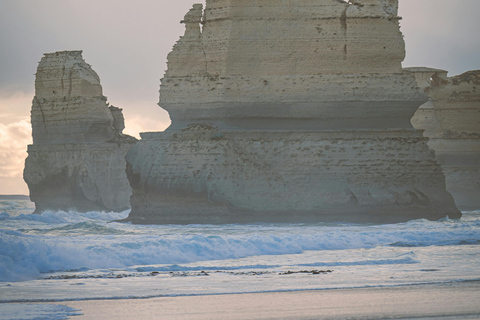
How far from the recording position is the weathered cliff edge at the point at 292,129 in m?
30.6

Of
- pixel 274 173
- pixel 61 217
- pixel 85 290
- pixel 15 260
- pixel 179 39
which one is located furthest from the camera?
pixel 61 217

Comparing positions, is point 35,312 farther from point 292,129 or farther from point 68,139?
point 68,139

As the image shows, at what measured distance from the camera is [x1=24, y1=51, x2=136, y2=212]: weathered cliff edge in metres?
47.2

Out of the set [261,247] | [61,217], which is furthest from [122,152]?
[261,247]

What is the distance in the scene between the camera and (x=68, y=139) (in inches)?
1870

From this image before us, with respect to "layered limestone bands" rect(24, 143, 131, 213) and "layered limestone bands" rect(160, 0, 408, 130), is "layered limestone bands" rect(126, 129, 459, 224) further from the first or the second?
"layered limestone bands" rect(24, 143, 131, 213)

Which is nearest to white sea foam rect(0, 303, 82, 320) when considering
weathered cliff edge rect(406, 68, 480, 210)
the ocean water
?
the ocean water

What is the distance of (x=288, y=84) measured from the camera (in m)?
31.9

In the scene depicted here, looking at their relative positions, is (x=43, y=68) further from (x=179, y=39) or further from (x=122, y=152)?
(x=179, y=39)

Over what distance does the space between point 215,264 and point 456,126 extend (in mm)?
32736

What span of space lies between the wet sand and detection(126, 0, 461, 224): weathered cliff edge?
15446mm

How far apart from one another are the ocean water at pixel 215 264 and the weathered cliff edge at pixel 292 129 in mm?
5268

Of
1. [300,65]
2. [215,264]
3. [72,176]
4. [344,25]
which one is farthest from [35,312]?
[72,176]

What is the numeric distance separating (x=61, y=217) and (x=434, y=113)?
20.5 m
